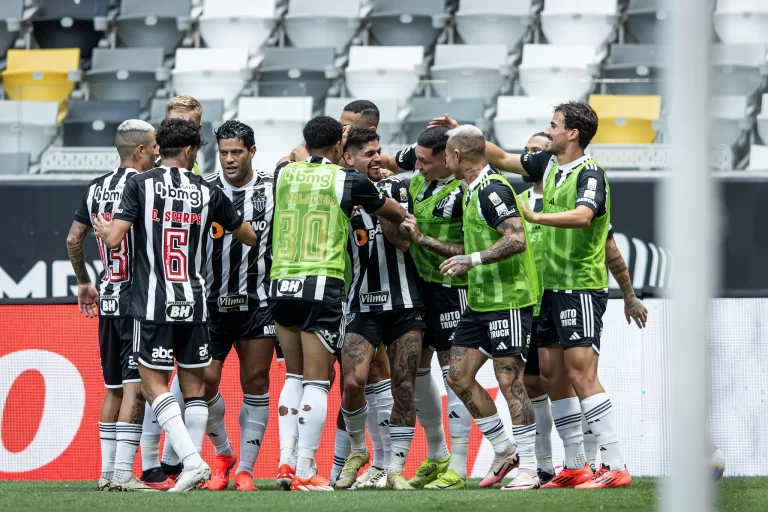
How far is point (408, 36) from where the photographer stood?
41.0ft

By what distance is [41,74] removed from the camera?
11.5m

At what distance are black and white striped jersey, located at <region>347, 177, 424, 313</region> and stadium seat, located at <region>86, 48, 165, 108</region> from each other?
511cm

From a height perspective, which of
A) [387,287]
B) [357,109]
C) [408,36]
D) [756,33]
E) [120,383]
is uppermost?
[408,36]

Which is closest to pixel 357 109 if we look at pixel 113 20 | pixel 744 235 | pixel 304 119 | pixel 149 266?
pixel 149 266

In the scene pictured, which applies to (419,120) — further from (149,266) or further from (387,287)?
(149,266)

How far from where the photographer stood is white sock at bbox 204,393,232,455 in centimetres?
719

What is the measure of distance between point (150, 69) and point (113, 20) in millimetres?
1036

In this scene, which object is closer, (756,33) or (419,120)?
(756,33)

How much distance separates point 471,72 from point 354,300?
4.70 metres

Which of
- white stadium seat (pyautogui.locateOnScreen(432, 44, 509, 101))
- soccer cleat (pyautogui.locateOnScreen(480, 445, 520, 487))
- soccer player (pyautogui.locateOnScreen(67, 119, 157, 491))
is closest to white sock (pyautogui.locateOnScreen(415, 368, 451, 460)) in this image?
soccer cleat (pyautogui.locateOnScreen(480, 445, 520, 487))

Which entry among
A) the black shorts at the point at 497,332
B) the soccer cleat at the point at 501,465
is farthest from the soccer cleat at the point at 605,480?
the black shorts at the point at 497,332

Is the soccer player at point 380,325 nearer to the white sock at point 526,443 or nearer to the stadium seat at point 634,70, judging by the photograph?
the white sock at point 526,443

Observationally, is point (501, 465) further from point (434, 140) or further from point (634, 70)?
point (634, 70)

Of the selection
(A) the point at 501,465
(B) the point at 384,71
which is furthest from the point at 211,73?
(A) the point at 501,465
